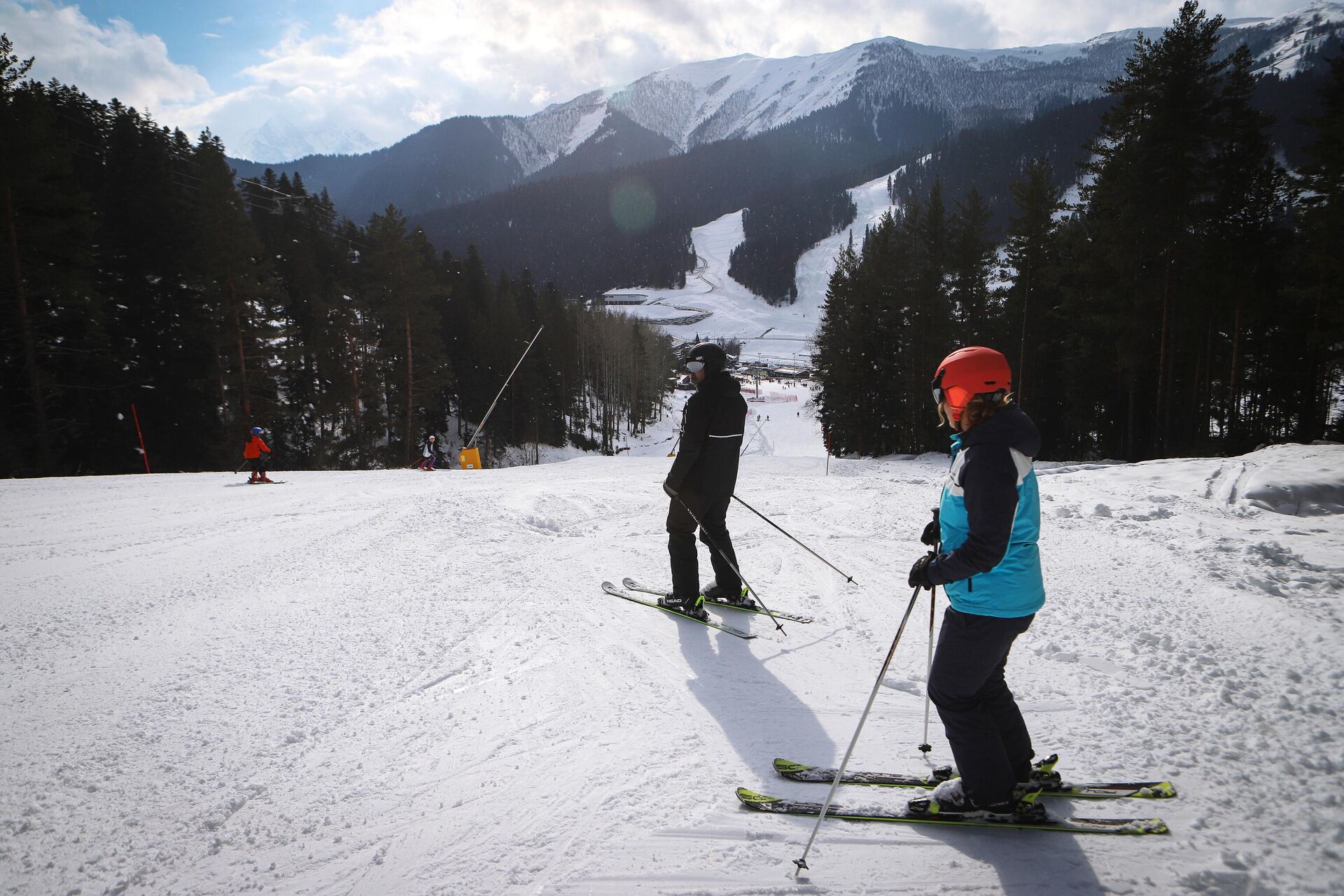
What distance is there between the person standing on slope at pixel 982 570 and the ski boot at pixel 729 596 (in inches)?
106

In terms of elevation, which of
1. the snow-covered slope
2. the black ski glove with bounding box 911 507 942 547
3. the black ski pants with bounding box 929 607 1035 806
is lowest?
the black ski pants with bounding box 929 607 1035 806

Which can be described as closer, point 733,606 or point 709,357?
point 709,357

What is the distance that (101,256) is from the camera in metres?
22.2

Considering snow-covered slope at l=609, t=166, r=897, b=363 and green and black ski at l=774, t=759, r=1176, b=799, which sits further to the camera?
snow-covered slope at l=609, t=166, r=897, b=363

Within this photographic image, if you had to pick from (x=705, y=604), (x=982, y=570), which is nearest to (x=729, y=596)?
(x=705, y=604)

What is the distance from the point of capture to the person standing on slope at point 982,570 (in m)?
2.35

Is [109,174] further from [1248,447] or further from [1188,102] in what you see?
[1248,447]

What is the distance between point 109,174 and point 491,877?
36648mm

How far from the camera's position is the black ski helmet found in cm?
468

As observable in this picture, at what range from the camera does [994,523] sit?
233 cm

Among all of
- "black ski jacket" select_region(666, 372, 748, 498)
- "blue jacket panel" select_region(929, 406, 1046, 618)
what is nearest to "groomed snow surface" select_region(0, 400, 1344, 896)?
"blue jacket panel" select_region(929, 406, 1046, 618)

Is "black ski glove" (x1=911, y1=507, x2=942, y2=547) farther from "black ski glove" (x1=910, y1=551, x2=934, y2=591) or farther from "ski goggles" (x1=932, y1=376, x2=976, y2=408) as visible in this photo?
"ski goggles" (x1=932, y1=376, x2=976, y2=408)

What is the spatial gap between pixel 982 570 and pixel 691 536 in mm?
2922

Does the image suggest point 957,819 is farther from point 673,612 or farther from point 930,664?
point 673,612
